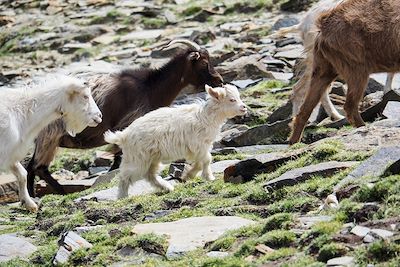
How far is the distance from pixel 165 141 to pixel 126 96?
349cm

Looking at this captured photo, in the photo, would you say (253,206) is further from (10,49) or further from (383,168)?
(10,49)

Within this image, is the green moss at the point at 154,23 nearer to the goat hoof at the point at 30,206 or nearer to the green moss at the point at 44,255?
the goat hoof at the point at 30,206

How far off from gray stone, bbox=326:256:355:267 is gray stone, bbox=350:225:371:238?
0.34m

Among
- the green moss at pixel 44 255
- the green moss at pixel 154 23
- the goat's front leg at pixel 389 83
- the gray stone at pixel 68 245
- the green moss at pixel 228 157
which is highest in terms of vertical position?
the gray stone at pixel 68 245

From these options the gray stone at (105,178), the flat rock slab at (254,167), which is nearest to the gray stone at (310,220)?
the flat rock slab at (254,167)

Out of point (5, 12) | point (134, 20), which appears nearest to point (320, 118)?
point (134, 20)

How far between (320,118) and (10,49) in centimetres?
1294

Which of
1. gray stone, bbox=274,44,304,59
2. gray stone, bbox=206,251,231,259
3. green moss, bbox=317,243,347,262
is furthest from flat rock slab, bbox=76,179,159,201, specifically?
gray stone, bbox=274,44,304,59

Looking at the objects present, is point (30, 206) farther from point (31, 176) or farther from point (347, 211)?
point (347, 211)

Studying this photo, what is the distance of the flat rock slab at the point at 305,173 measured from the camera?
898 cm

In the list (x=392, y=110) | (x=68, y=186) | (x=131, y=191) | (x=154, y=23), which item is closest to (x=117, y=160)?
(x=68, y=186)

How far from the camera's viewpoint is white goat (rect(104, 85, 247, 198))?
1064 cm

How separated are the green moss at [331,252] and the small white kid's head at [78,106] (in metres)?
4.68

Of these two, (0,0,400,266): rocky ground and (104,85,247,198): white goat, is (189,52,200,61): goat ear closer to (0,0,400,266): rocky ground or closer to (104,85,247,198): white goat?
(0,0,400,266): rocky ground
